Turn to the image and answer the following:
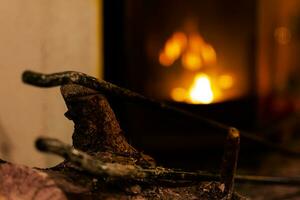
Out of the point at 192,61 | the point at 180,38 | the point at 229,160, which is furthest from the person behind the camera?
the point at 192,61

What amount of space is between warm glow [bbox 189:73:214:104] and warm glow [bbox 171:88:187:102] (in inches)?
2.6

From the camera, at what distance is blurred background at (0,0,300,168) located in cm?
311

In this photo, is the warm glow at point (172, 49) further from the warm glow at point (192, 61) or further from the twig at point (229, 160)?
the twig at point (229, 160)

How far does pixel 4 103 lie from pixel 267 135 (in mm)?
2549

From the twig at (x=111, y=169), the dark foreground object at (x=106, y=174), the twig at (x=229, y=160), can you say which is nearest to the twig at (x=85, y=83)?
the dark foreground object at (x=106, y=174)

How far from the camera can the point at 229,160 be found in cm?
162

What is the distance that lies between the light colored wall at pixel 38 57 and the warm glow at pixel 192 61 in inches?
44.7

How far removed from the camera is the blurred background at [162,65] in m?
3.11

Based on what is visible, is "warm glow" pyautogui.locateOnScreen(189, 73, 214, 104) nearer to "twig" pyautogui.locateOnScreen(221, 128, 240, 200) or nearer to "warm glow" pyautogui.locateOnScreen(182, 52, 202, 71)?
"warm glow" pyautogui.locateOnScreen(182, 52, 202, 71)

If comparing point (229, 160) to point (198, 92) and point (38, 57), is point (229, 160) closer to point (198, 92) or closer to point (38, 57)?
point (38, 57)

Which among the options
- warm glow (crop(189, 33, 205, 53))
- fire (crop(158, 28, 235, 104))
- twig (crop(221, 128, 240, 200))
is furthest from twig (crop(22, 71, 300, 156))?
warm glow (crop(189, 33, 205, 53))

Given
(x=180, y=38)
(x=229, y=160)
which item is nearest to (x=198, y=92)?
(x=180, y=38)

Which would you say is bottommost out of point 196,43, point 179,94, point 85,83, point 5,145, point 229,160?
point 5,145

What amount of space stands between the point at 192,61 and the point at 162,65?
13.4 inches
